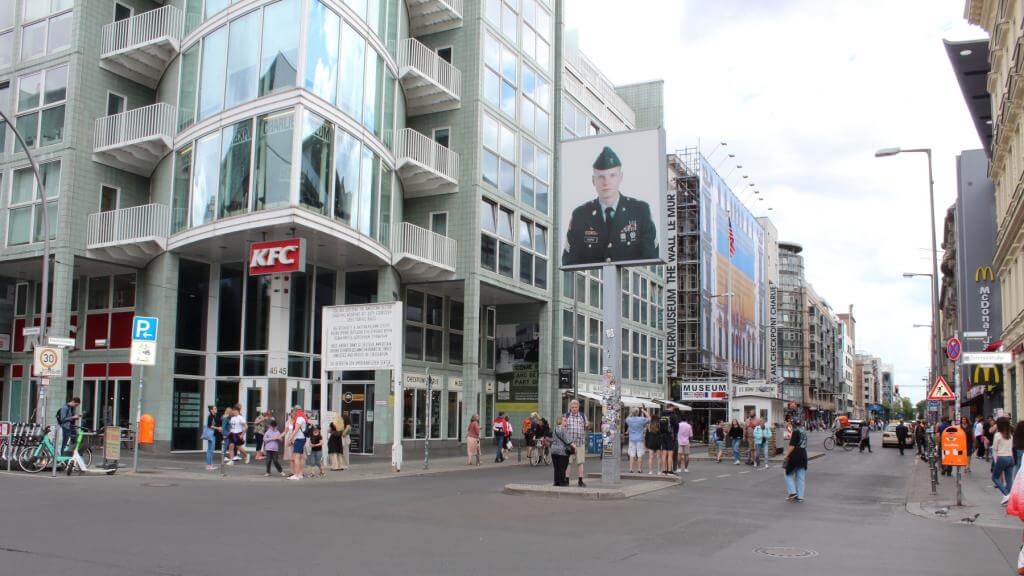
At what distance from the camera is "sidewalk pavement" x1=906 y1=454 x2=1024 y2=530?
14.8 meters

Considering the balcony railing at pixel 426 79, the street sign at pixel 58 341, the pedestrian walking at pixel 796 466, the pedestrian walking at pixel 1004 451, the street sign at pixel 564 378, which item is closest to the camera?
the pedestrian walking at pixel 1004 451

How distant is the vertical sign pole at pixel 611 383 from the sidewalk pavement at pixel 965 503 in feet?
20.0

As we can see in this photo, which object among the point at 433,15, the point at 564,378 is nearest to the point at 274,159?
the point at 433,15

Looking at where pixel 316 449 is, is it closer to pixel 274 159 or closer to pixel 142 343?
pixel 142 343

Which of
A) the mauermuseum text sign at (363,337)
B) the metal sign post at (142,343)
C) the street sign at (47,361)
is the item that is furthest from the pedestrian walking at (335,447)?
the street sign at (47,361)

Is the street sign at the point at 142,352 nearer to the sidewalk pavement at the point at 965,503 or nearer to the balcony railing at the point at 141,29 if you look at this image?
the balcony railing at the point at 141,29

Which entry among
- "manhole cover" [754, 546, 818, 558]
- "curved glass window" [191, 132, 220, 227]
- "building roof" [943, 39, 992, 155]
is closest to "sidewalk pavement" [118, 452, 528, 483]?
"curved glass window" [191, 132, 220, 227]

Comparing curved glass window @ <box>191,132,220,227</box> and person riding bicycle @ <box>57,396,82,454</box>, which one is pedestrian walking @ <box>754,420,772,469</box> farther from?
person riding bicycle @ <box>57,396,82,454</box>

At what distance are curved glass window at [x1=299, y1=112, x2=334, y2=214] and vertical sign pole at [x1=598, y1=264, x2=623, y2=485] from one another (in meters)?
10.6

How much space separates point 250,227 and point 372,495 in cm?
1209

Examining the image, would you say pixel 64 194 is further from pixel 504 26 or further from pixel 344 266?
pixel 504 26

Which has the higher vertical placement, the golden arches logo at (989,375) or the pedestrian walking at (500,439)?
the golden arches logo at (989,375)

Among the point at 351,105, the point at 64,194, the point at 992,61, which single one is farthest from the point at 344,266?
the point at 992,61

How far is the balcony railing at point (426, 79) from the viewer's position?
1332 inches
